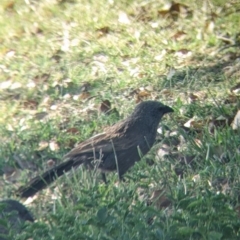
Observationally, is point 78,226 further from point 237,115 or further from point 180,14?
point 180,14

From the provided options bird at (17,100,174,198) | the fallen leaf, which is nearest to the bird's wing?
bird at (17,100,174,198)

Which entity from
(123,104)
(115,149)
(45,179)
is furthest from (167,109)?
(45,179)

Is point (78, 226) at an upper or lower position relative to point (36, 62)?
upper

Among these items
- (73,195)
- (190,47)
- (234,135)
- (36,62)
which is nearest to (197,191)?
(73,195)

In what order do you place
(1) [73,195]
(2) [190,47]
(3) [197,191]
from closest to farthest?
(3) [197,191], (1) [73,195], (2) [190,47]

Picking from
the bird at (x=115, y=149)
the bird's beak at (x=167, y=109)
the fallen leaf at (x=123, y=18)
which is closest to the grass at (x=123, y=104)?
the fallen leaf at (x=123, y=18)

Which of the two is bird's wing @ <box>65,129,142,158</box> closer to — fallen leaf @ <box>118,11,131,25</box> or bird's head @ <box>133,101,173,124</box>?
bird's head @ <box>133,101,173,124</box>
